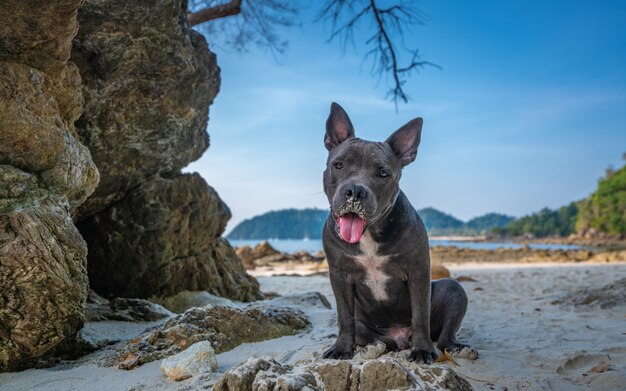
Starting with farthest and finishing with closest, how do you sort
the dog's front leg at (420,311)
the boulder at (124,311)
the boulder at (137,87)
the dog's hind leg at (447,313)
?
the boulder at (137,87) < the boulder at (124,311) < the dog's hind leg at (447,313) < the dog's front leg at (420,311)

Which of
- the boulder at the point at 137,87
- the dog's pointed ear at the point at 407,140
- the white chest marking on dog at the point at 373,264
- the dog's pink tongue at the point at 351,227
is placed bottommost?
the white chest marking on dog at the point at 373,264

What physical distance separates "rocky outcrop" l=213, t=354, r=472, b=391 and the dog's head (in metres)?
0.99

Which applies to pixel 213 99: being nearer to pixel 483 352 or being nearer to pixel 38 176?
pixel 38 176

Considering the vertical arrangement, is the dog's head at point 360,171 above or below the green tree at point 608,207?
below

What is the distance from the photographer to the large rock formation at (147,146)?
18.0 ft

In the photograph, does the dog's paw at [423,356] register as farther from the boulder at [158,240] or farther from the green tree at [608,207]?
the green tree at [608,207]

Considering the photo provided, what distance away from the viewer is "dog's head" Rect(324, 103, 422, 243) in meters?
3.36

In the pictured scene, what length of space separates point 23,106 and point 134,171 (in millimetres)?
2690

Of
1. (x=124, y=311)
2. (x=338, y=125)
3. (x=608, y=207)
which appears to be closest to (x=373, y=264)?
(x=338, y=125)

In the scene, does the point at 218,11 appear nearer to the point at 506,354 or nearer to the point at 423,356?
the point at 423,356

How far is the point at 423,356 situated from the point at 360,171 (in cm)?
148

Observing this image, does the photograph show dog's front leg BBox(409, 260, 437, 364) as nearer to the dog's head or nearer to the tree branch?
the dog's head

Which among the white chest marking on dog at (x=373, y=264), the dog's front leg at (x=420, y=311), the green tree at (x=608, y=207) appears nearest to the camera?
the dog's front leg at (x=420, y=311)

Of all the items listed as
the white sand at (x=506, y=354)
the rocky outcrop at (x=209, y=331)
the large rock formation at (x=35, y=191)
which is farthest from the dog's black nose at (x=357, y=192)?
the large rock formation at (x=35, y=191)
